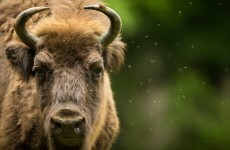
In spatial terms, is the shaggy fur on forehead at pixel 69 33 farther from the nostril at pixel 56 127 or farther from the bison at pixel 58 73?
the nostril at pixel 56 127

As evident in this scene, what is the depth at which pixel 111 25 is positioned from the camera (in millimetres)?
13539

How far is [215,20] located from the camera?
2248 centimetres

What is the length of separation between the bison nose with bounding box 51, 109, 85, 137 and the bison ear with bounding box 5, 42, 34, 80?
1081 mm

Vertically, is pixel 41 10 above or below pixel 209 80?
above

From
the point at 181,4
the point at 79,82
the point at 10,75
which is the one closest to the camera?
the point at 79,82

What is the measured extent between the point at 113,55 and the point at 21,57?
42.1 inches

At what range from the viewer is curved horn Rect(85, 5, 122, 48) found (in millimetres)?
13273

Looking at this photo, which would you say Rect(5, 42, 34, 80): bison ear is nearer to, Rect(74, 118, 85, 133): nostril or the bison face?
the bison face

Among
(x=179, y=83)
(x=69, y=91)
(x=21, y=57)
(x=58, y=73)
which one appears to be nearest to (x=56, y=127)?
(x=69, y=91)

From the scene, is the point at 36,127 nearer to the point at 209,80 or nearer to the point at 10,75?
the point at 10,75

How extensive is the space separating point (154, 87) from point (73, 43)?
31.5ft

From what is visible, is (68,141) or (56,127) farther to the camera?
(68,141)

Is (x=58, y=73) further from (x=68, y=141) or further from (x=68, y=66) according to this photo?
(x=68, y=141)

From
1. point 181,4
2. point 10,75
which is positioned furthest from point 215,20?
point 10,75
